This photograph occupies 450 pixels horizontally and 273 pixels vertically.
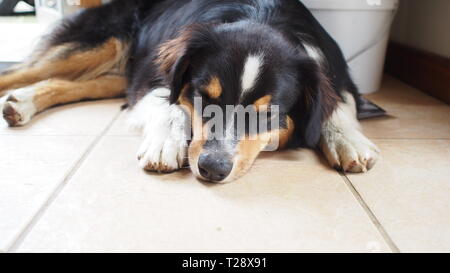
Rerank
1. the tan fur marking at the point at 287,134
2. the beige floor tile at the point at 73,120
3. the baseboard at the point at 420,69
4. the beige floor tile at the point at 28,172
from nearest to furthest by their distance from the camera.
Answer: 1. the beige floor tile at the point at 28,172
2. the tan fur marking at the point at 287,134
3. the beige floor tile at the point at 73,120
4. the baseboard at the point at 420,69

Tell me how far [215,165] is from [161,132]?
15.5 inches

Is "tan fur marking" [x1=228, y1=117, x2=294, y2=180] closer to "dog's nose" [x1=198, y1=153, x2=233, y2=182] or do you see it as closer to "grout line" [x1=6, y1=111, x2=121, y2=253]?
"dog's nose" [x1=198, y1=153, x2=233, y2=182]

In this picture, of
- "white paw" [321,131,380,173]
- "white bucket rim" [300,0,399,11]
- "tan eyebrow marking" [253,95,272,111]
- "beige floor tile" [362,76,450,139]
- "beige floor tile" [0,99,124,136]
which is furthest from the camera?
"white bucket rim" [300,0,399,11]

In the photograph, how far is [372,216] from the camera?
1447mm

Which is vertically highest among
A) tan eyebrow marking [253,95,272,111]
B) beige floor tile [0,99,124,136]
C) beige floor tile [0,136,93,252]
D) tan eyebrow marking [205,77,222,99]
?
tan eyebrow marking [205,77,222,99]

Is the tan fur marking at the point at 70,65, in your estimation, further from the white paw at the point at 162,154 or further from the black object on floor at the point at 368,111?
the black object on floor at the point at 368,111

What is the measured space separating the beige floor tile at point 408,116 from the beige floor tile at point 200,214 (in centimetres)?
71

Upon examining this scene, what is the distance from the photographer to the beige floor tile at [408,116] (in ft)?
7.42

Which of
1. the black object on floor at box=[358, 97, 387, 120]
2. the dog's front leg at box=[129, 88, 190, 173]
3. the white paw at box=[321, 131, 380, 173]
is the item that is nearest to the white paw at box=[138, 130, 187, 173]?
the dog's front leg at box=[129, 88, 190, 173]

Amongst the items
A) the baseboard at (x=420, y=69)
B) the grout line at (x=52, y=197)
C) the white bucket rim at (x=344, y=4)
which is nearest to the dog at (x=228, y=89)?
the grout line at (x=52, y=197)

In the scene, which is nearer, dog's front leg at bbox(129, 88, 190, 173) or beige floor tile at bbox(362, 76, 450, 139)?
dog's front leg at bbox(129, 88, 190, 173)

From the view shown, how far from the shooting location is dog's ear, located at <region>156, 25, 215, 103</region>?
181 cm

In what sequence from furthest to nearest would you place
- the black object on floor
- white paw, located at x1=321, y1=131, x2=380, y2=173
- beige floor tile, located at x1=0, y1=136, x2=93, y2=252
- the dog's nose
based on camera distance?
the black object on floor → white paw, located at x1=321, y1=131, x2=380, y2=173 → the dog's nose → beige floor tile, located at x1=0, y1=136, x2=93, y2=252
